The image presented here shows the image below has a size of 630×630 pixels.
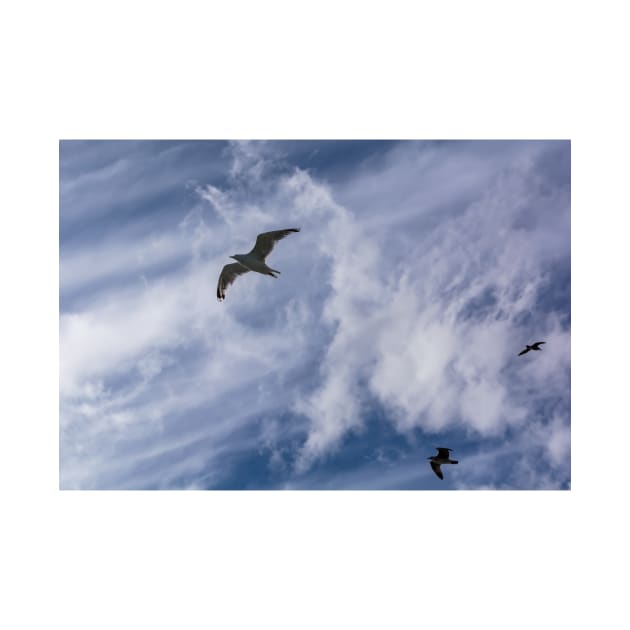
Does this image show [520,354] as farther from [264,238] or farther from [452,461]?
[264,238]

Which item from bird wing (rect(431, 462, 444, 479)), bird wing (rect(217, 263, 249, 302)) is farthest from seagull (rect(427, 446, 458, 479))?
bird wing (rect(217, 263, 249, 302))

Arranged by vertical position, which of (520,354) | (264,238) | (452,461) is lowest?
(452,461)

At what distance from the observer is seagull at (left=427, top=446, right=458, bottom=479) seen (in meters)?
36.0

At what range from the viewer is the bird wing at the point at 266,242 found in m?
35.6

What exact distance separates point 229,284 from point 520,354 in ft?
23.5

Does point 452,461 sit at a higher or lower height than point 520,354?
lower

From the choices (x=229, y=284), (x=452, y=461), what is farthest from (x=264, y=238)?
(x=452, y=461)

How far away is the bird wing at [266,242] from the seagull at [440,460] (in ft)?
19.5

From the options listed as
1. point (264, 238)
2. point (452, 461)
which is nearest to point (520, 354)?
point (452, 461)

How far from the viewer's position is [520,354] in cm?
3772

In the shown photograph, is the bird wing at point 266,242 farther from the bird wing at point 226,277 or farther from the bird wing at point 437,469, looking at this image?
the bird wing at point 437,469

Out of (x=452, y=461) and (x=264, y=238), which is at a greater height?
(x=264, y=238)

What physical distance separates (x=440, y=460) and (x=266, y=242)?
6449 mm

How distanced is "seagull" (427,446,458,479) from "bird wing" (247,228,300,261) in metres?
5.93
